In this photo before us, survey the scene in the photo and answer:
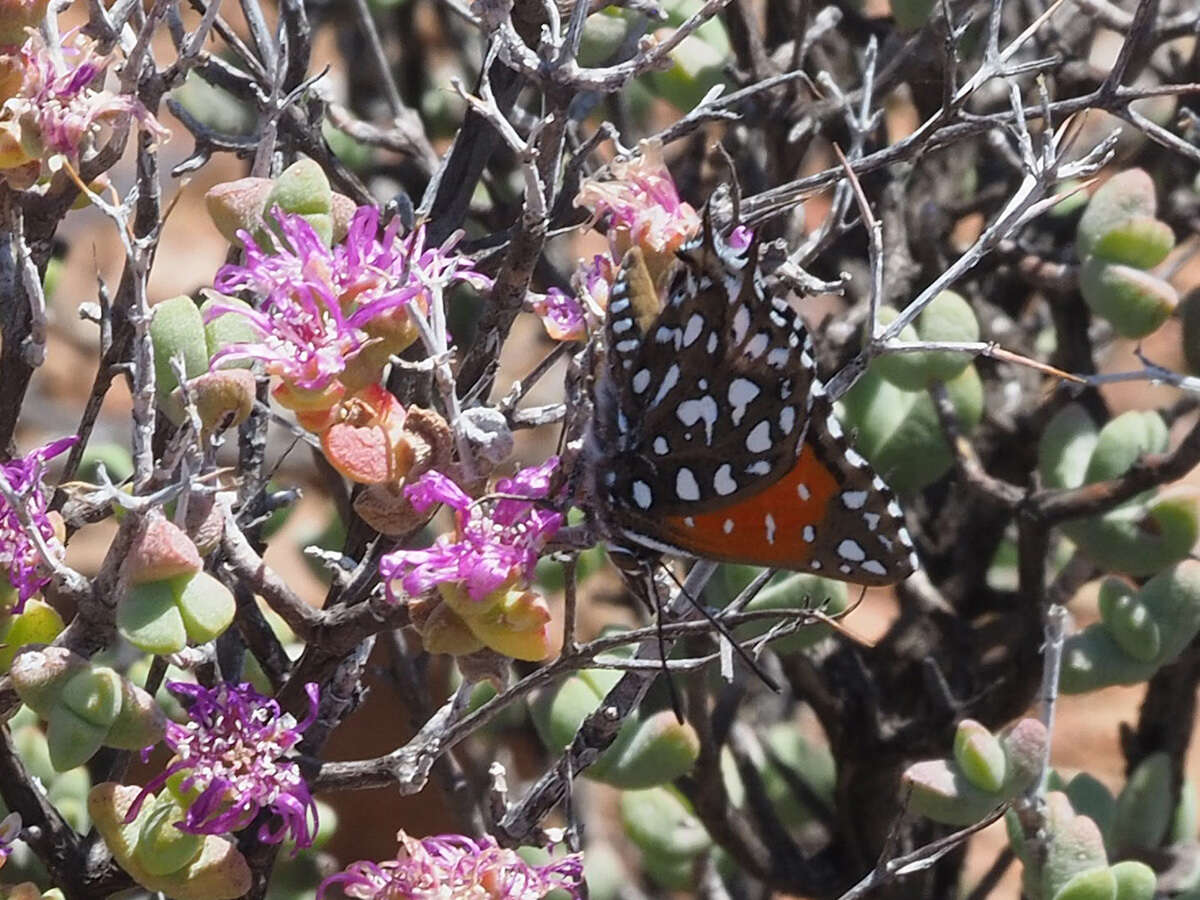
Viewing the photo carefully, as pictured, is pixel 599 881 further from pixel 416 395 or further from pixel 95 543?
pixel 95 543

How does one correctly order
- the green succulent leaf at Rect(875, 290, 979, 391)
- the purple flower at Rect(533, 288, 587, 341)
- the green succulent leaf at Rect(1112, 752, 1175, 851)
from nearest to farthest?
1. the purple flower at Rect(533, 288, 587, 341)
2. the green succulent leaf at Rect(875, 290, 979, 391)
3. the green succulent leaf at Rect(1112, 752, 1175, 851)

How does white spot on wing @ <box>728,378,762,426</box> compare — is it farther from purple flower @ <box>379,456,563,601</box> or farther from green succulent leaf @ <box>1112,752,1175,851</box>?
green succulent leaf @ <box>1112,752,1175,851</box>

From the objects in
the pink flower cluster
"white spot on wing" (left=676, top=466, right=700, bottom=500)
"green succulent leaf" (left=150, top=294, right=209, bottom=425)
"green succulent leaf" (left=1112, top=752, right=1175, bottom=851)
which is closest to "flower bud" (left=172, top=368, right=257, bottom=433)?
"green succulent leaf" (left=150, top=294, right=209, bottom=425)

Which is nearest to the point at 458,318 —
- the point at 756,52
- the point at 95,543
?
the point at 756,52

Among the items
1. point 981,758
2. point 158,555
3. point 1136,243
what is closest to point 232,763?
point 158,555

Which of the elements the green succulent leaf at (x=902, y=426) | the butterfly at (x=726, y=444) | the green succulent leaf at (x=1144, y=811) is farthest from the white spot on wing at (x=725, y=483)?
the green succulent leaf at (x=1144, y=811)
